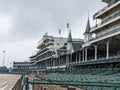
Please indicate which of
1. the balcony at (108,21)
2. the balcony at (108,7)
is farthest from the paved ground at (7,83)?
the balcony at (108,7)

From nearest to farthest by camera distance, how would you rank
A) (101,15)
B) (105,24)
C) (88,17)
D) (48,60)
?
(105,24), (101,15), (88,17), (48,60)

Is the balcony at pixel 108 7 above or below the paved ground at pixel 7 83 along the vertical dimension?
above

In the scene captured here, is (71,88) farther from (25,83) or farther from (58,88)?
(25,83)

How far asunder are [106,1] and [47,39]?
82074mm

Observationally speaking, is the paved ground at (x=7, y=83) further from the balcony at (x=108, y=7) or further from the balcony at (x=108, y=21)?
the balcony at (x=108, y=7)

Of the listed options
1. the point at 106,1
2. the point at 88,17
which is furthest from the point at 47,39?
the point at 106,1

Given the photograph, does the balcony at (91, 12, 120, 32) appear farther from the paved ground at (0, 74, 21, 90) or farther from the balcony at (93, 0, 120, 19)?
the paved ground at (0, 74, 21, 90)

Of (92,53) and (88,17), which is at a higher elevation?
(88,17)

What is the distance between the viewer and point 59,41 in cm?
14588

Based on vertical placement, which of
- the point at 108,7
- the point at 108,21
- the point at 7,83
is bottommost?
the point at 7,83

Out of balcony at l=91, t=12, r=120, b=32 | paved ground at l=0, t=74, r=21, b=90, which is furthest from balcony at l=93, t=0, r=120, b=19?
paved ground at l=0, t=74, r=21, b=90

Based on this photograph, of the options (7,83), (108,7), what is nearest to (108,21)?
(108,7)

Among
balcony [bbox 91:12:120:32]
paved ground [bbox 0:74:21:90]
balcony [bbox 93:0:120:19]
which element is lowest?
paved ground [bbox 0:74:21:90]

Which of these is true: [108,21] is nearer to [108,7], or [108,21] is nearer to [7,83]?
[108,7]
